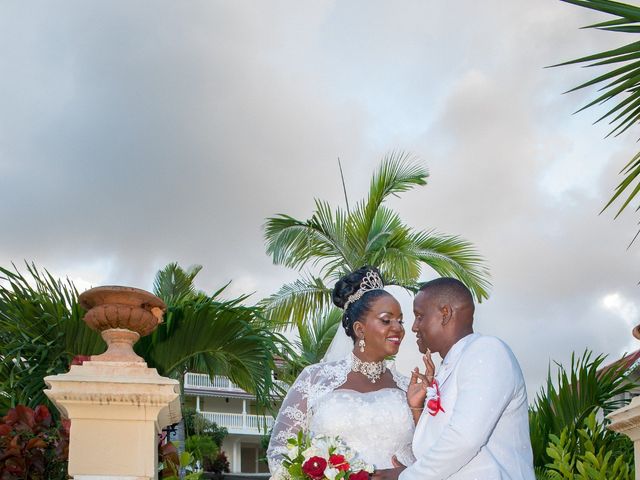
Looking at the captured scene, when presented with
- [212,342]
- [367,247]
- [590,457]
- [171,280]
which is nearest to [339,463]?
[590,457]

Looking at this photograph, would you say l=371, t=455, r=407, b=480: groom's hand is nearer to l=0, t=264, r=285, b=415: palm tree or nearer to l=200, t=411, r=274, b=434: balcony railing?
l=0, t=264, r=285, b=415: palm tree

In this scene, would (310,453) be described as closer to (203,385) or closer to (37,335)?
(37,335)

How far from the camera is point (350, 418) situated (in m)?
5.62

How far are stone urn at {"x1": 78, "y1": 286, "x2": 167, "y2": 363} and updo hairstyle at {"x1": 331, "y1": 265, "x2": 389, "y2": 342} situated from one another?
127 cm

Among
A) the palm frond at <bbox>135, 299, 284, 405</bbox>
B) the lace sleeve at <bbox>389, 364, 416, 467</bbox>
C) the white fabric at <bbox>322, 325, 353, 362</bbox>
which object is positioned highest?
the palm frond at <bbox>135, 299, 284, 405</bbox>

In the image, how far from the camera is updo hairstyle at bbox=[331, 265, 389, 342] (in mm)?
5715

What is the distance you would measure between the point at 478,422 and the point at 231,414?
150 ft

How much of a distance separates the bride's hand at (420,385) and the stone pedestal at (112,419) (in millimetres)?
1507

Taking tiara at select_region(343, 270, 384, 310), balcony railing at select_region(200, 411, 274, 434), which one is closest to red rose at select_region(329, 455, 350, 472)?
tiara at select_region(343, 270, 384, 310)

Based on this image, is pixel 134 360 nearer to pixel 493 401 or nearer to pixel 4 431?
pixel 4 431

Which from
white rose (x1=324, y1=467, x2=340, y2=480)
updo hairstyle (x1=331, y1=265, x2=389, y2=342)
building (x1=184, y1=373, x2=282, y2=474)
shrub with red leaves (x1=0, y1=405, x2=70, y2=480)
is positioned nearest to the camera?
white rose (x1=324, y1=467, x2=340, y2=480)

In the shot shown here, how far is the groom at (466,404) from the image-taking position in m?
3.40

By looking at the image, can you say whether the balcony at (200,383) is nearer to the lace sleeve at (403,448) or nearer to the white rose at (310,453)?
the lace sleeve at (403,448)

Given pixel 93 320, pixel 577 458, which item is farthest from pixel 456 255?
pixel 93 320
